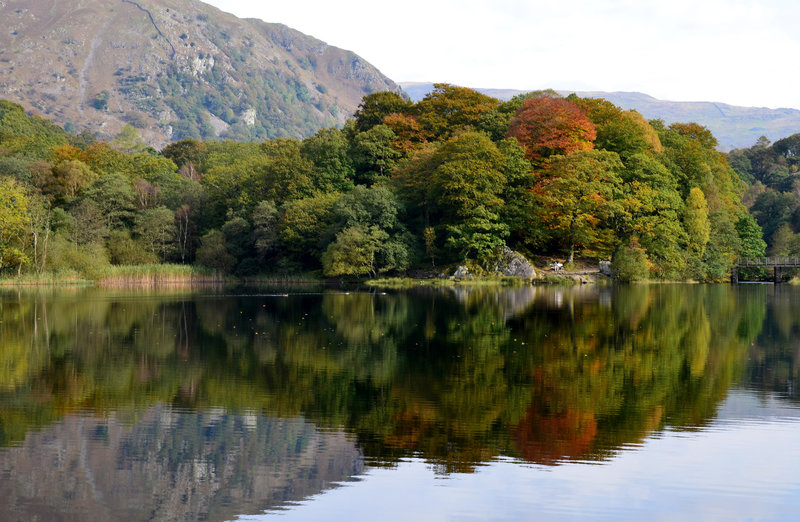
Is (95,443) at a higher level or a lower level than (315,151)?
lower

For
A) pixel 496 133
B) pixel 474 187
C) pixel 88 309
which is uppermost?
pixel 496 133

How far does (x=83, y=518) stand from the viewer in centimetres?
684

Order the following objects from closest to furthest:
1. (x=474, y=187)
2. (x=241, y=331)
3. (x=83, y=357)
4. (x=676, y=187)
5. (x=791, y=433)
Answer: (x=791, y=433), (x=83, y=357), (x=241, y=331), (x=474, y=187), (x=676, y=187)

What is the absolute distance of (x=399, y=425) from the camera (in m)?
10.1

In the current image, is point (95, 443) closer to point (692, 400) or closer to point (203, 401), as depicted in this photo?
point (203, 401)

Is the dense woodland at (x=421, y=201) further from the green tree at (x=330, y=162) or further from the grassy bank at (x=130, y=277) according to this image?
the grassy bank at (x=130, y=277)

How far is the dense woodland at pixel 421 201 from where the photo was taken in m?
56.0

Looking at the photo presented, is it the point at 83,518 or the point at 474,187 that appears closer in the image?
the point at 83,518

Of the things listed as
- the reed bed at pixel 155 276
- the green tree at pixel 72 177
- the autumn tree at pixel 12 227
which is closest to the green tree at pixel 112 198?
the green tree at pixel 72 177

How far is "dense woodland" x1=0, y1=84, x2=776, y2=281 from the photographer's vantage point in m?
56.0

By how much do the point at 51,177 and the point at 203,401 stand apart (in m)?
66.2

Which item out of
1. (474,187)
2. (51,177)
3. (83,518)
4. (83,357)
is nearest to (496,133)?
(474,187)

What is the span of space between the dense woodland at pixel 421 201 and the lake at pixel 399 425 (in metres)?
35.3

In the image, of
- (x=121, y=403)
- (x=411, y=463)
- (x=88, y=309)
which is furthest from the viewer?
(x=88, y=309)
